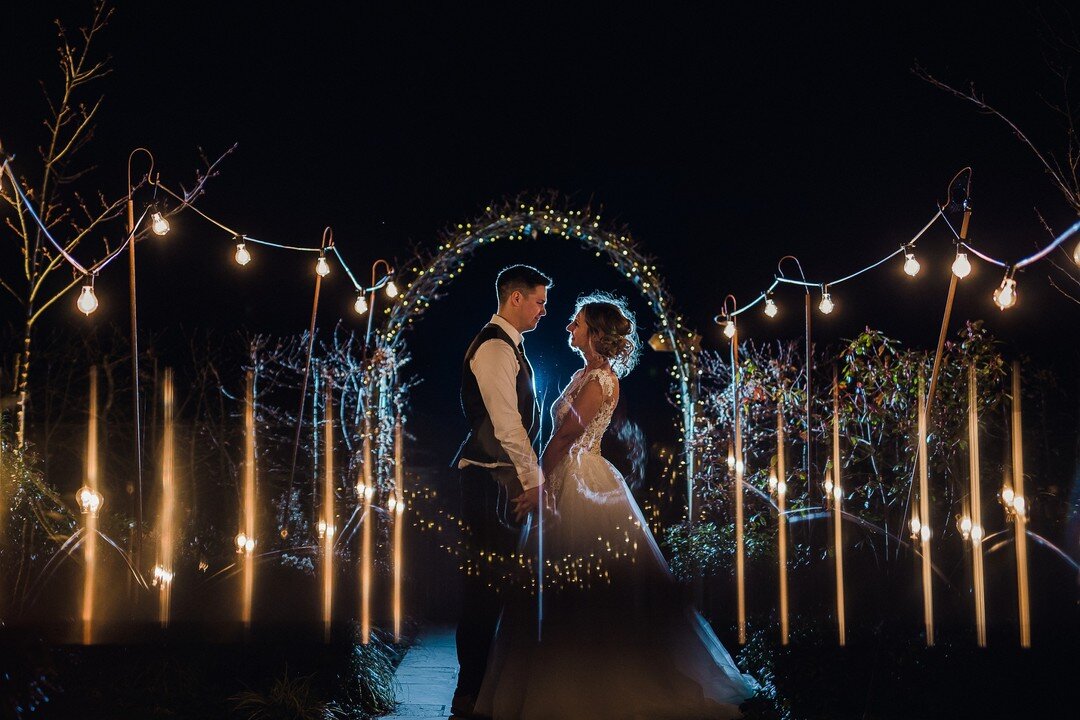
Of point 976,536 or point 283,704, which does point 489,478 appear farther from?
point 976,536

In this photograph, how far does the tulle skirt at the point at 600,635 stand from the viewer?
4.38 metres

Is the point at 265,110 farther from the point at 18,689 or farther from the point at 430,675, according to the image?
the point at 18,689

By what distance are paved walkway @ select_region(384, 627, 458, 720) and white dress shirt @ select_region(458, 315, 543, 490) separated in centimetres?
145

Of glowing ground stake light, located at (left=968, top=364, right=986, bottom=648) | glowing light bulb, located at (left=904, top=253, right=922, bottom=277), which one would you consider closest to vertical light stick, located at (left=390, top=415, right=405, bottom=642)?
glowing ground stake light, located at (left=968, top=364, right=986, bottom=648)

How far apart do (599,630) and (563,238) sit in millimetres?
4691

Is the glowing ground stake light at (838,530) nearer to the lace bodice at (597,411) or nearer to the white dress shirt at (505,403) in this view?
the lace bodice at (597,411)

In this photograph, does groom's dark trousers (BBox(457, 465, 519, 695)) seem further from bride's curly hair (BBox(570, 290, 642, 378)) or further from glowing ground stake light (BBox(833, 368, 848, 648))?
glowing ground stake light (BBox(833, 368, 848, 648))

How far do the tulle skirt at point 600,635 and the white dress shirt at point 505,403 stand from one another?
0.98 ft

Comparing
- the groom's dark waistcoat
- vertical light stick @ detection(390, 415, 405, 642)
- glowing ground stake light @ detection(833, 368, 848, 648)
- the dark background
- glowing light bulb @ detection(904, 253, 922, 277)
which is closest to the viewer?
the groom's dark waistcoat

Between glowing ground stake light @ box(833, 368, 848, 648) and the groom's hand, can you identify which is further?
glowing ground stake light @ box(833, 368, 848, 648)

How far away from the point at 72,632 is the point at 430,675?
2.11 m

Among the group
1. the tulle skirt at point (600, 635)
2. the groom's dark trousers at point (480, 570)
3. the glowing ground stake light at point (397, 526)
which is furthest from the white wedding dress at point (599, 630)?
the glowing ground stake light at point (397, 526)

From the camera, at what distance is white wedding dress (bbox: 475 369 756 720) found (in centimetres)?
→ 438

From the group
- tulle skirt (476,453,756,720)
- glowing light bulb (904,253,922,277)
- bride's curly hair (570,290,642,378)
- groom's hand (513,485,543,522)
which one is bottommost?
tulle skirt (476,453,756,720)
